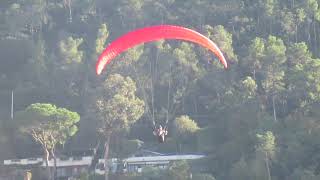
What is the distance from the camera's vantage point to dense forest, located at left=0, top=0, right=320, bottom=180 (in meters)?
35.5

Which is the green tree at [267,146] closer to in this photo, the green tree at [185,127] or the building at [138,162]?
the green tree at [185,127]

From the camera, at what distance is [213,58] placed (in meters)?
43.1

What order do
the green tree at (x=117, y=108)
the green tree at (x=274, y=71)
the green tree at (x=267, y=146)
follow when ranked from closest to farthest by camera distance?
the green tree at (x=267, y=146)
the green tree at (x=274, y=71)
the green tree at (x=117, y=108)

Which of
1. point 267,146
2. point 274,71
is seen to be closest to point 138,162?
point 267,146

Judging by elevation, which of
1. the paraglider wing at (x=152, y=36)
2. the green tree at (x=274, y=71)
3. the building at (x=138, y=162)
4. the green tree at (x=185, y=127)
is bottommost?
the building at (x=138, y=162)

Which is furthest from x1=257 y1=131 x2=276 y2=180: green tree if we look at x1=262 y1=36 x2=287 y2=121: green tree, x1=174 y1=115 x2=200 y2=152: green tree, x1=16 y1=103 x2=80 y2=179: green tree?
x1=16 y1=103 x2=80 y2=179: green tree

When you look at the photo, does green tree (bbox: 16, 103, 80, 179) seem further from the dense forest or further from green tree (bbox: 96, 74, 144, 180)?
green tree (bbox: 96, 74, 144, 180)

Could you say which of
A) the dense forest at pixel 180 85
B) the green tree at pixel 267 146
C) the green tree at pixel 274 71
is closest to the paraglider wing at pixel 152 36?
the dense forest at pixel 180 85

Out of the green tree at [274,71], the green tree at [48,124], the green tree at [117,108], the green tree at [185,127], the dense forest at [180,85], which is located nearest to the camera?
the dense forest at [180,85]

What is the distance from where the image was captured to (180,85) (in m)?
42.4

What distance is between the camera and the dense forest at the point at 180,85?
3550 cm

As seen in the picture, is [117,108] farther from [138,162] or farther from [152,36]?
[152,36]

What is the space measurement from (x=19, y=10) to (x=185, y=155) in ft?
62.5

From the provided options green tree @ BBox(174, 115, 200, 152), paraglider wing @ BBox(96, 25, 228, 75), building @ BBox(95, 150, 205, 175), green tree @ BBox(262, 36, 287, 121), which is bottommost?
building @ BBox(95, 150, 205, 175)
